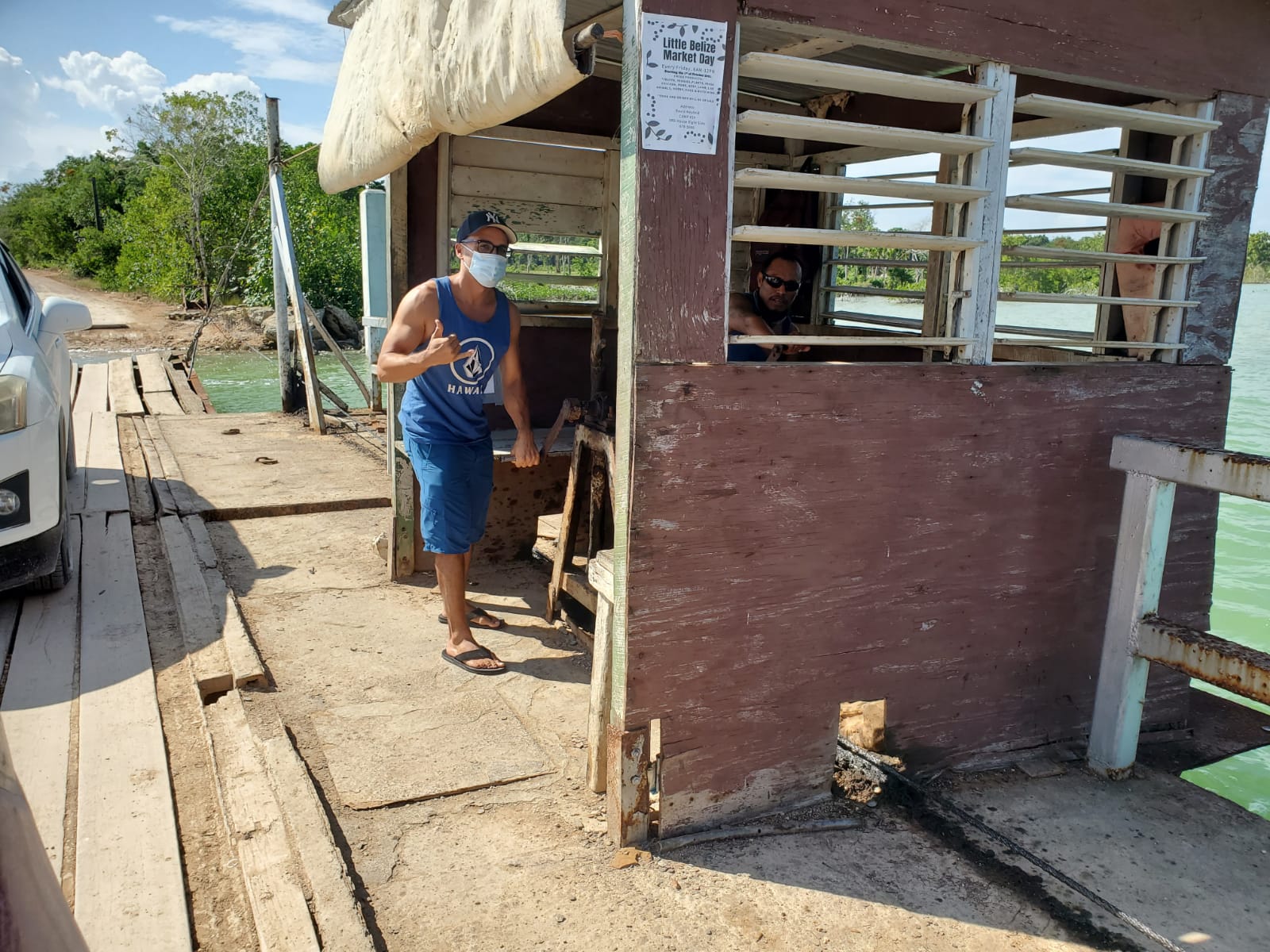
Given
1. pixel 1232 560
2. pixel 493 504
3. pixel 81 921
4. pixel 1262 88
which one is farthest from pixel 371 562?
pixel 1232 560

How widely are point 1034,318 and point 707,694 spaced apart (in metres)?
20.8

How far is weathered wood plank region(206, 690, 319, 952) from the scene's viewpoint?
2.46m

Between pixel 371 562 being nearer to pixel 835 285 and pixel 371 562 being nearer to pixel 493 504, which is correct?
pixel 493 504

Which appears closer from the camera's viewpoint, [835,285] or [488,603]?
[488,603]

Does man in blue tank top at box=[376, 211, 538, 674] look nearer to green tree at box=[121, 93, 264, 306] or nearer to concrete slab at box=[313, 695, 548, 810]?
concrete slab at box=[313, 695, 548, 810]

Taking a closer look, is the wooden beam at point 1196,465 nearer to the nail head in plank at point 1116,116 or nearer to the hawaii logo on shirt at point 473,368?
the nail head in plank at point 1116,116

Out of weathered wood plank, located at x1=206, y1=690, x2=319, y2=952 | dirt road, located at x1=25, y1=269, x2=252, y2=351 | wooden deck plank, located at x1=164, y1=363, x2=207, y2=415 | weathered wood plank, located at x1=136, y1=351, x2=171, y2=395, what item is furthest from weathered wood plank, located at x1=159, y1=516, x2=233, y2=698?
dirt road, located at x1=25, y1=269, x2=252, y2=351

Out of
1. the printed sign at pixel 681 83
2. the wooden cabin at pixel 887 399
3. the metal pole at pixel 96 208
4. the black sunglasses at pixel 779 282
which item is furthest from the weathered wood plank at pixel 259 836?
the metal pole at pixel 96 208

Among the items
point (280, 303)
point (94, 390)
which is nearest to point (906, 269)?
point (280, 303)

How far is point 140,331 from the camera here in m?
26.7

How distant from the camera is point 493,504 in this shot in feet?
18.4

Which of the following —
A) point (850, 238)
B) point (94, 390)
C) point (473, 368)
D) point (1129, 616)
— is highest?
point (850, 238)

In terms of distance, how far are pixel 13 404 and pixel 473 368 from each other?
86.7 inches

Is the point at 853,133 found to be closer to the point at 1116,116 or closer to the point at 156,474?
the point at 1116,116
